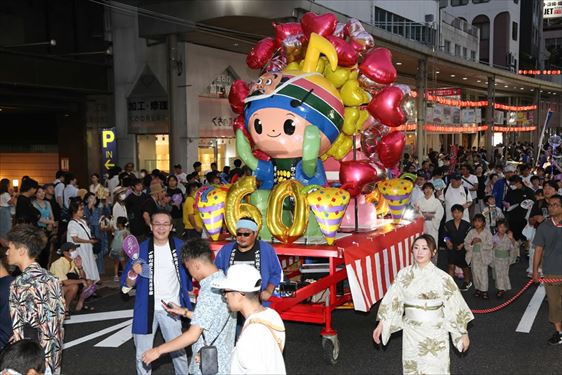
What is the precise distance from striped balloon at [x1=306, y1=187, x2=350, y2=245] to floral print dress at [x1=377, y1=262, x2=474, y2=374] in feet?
6.05

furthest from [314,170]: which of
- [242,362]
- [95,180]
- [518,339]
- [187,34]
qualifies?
[187,34]

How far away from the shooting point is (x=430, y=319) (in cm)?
485

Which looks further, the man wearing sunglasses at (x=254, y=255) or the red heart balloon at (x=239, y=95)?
the red heart balloon at (x=239, y=95)

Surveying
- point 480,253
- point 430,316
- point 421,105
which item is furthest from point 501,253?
point 421,105

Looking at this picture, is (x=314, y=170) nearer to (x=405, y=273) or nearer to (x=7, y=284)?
(x=405, y=273)

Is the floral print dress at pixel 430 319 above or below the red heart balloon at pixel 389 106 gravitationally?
below

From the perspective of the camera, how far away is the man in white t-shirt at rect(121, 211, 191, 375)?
524cm

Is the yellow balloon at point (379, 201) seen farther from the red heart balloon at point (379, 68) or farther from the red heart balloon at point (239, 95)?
the red heart balloon at point (239, 95)

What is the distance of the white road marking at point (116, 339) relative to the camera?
23.9 feet

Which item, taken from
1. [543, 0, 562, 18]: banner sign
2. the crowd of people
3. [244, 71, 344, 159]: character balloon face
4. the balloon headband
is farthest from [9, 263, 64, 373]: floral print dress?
[543, 0, 562, 18]: banner sign

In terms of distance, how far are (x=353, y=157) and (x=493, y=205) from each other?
440 centimetres

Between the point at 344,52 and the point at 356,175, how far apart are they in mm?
1691

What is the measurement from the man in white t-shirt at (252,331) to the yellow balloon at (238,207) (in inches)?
132

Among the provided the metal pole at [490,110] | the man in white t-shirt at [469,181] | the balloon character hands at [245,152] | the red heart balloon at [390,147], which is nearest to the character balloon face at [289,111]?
the balloon character hands at [245,152]
